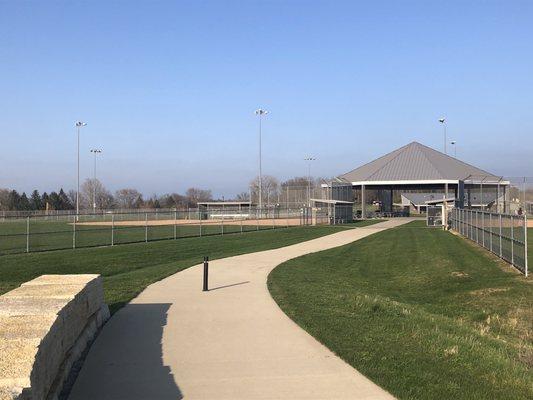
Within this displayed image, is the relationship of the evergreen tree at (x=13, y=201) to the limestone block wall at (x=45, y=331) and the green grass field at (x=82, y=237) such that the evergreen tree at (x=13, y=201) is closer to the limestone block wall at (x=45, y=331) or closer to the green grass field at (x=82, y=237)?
the green grass field at (x=82, y=237)

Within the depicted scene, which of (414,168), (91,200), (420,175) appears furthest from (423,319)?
(91,200)

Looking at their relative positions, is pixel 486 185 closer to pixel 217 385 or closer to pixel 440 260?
pixel 440 260

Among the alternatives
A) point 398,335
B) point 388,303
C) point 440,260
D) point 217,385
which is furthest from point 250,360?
point 440,260

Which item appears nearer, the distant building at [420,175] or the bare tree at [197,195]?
the distant building at [420,175]

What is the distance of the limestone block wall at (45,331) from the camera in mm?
3945

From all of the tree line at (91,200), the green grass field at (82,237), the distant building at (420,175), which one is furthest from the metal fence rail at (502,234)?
the tree line at (91,200)

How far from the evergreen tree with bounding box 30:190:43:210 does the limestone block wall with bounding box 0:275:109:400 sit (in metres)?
142

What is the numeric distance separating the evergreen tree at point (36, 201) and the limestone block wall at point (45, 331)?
142 metres

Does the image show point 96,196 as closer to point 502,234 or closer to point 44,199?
point 44,199

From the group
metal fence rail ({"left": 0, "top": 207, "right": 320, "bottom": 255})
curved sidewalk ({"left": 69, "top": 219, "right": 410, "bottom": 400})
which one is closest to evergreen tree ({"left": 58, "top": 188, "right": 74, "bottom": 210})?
metal fence rail ({"left": 0, "top": 207, "right": 320, "bottom": 255})

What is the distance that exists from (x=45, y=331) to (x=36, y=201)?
148 meters

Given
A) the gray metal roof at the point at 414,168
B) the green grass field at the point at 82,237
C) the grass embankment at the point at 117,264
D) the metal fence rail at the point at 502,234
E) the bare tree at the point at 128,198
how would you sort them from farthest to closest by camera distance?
the bare tree at the point at 128,198 → the gray metal roof at the point at 414,168 → the green grass field at the point at 82,237 → the metal fence rail at the point at 502,234 → the grass embankment at the point at 117,264

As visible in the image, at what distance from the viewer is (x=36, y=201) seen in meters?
141

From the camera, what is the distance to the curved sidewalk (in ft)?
18.0
